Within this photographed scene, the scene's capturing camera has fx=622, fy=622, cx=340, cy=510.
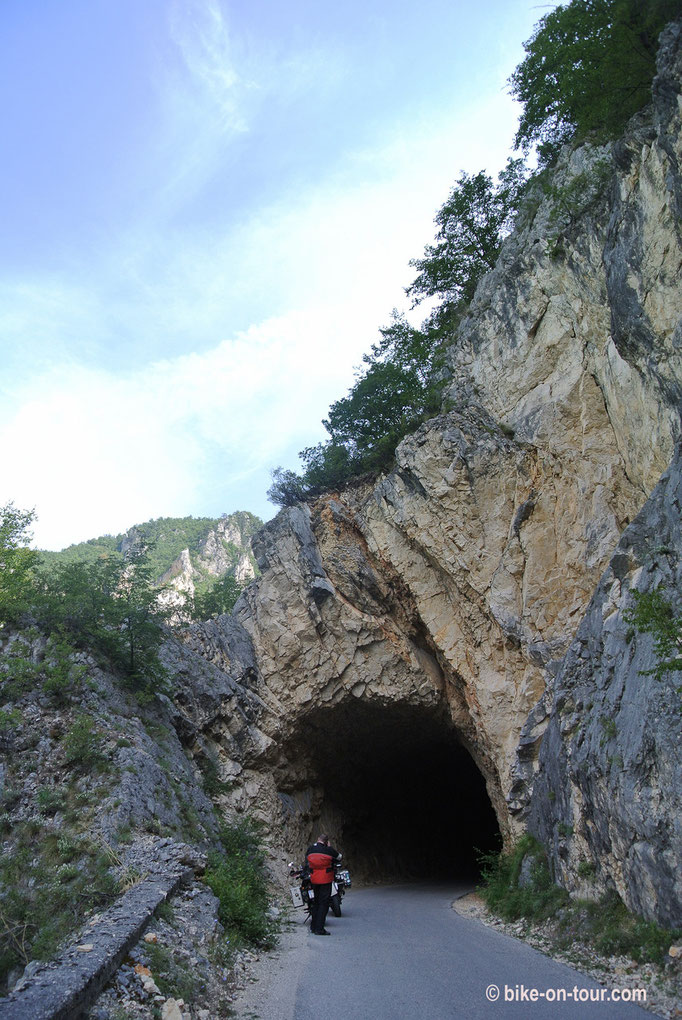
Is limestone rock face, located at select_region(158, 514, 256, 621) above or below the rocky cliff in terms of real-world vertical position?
above

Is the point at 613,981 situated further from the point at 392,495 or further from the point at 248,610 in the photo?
the point at 248,610

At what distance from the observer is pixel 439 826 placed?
90.9 feet

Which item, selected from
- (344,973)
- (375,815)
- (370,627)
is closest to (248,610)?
(370,627)

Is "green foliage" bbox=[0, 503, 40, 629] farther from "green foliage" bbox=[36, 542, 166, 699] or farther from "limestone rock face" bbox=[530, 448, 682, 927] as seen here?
"limestone rock face" bbox=[530, 448, 682, 927]

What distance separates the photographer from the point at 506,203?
20.5m

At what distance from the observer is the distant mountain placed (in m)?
64.9

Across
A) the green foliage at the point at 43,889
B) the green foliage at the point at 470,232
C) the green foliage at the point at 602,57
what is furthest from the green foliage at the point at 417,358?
the green foliage at the point at 43,889

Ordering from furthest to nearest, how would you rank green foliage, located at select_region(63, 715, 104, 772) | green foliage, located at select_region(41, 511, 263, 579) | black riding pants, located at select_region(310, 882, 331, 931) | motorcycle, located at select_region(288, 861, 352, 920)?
green foliage, located at select_region(41, 511, 263, 579)
green foliage, located at select_region(63, 715, 104, 772)
motorcycle, located at select_region(288, 861, 352, 920)
black riding pants, located at select_region(310, 882, 331, 931)

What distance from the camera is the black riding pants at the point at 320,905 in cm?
960

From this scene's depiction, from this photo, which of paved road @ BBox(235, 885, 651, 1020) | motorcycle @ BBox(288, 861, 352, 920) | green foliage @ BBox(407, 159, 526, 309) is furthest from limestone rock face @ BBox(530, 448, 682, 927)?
green foliage @ BBox(407, 159, 526, 309)

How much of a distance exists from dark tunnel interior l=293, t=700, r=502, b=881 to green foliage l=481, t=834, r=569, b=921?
790cm

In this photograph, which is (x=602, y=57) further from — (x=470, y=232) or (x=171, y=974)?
(x=171, y=974)

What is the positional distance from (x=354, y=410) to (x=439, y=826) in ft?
61.5

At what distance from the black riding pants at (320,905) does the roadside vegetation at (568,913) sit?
9.28 ft
